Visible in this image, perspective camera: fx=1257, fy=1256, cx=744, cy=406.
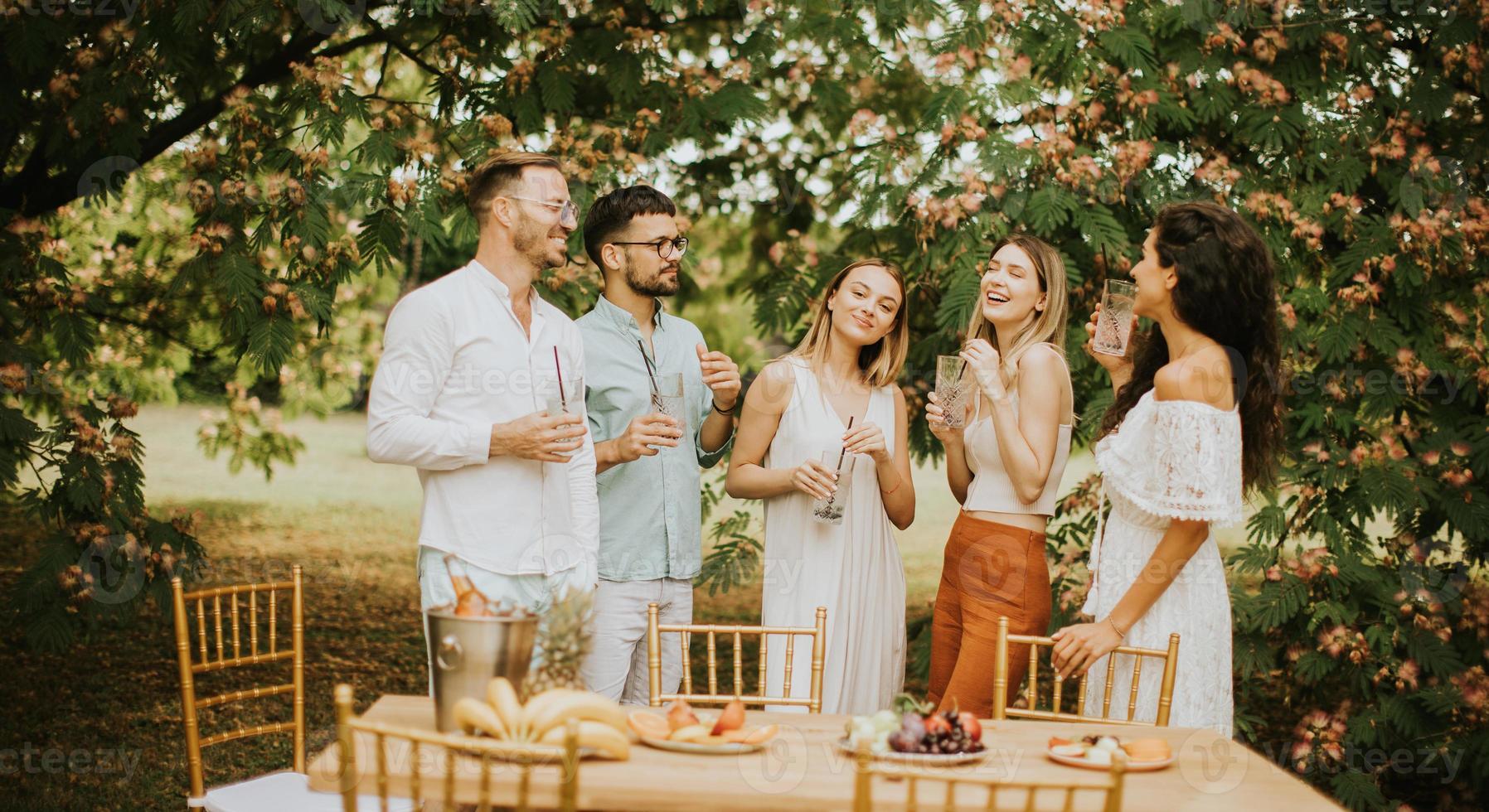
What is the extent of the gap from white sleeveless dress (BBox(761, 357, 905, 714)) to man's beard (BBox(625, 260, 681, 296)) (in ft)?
1.60

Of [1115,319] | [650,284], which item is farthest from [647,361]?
[1115,319]

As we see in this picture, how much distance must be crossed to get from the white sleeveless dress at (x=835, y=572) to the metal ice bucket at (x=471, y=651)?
4.91 feet

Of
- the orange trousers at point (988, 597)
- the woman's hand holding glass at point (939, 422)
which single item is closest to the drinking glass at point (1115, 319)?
the woman's hand holding glass at point (939, 422)

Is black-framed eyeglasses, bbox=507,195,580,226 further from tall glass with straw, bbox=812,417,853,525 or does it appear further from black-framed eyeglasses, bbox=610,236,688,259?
tall glass with straw, bbox=812,417,853,525

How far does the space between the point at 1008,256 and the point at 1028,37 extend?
1692 mm

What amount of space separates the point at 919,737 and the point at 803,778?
24 cm

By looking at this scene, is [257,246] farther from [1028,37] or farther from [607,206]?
[1028,37]

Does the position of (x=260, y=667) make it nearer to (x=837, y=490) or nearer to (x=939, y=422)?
(x=837, y=490)

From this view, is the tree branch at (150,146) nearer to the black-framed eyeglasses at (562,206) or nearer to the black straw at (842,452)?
the black-framed eyeglasses at (562,206)

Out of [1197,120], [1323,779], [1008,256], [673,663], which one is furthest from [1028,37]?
[1323,779]

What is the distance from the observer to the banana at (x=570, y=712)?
7.55 feet

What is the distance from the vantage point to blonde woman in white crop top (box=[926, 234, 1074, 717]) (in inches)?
141

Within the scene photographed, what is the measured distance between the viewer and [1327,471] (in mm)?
4898

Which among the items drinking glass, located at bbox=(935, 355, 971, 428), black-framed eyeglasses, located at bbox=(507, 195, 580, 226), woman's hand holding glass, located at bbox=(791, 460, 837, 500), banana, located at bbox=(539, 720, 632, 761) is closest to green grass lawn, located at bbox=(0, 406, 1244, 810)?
woman's hand holding glass, located at bbox=(791, 460, 837, 500)
